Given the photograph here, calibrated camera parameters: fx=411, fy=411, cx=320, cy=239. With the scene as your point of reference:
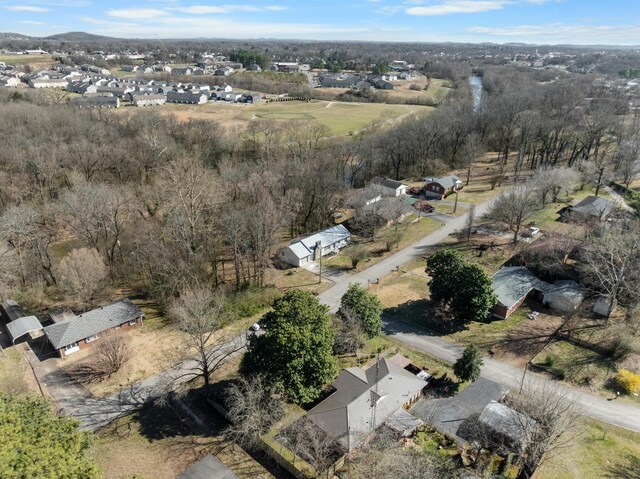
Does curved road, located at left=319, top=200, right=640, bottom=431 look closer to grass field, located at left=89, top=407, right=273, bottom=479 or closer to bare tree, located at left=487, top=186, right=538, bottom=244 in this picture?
bare tree, located at left=487, top=186, right=538, bottom=244

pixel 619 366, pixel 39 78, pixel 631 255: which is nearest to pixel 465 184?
pixel 631 255

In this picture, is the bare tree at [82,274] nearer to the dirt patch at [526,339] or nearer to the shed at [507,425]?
the shed at [507,425]

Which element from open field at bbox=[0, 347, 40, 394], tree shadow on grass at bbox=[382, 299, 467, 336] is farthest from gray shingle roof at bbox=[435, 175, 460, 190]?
open field at bbox=[0, 347, 40, 394]

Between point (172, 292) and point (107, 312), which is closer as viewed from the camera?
point (107, 312)

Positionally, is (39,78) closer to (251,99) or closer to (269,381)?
(251,99)

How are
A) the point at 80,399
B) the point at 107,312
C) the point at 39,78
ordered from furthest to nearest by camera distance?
the point at 39,78 → the point at 107,312 → the point at 80,399

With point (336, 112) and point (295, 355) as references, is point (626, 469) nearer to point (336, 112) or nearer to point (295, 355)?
point (295, 355)
